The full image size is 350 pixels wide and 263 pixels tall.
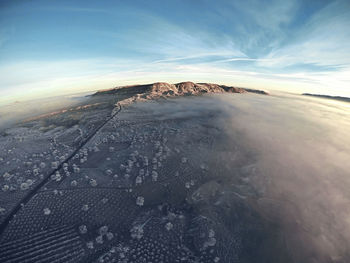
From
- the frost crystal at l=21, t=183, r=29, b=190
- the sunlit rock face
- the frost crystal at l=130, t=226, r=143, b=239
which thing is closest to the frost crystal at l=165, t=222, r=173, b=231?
the sunlit rock face

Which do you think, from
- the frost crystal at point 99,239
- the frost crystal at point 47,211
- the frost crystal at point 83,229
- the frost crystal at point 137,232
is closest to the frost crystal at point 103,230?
the frost crystal at point 99,239

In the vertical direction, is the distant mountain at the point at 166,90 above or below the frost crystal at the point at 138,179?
above

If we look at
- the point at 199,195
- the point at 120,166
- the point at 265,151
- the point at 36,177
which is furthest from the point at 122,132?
the point at 265,151

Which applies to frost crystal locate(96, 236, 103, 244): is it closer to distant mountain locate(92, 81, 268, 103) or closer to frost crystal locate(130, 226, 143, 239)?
frost crystal locate(130, 226, 143, 239)

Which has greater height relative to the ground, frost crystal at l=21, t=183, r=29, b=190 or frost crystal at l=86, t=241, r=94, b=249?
frost crystal at l=21, t=183, r=29, b=190

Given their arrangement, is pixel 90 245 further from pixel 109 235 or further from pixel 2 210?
pixel 2 210

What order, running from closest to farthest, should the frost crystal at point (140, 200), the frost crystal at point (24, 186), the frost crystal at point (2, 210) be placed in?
the frost crystal at point (2, 210), the frost crystal at point (140, 200), the frost crystal at point (24, 186)

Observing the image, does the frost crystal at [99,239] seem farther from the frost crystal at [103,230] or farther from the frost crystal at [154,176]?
the frost crystal at [154,176]

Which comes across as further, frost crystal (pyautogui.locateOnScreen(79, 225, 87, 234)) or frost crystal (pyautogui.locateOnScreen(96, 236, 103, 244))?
frost crystal (pyautogui.locateOnScreen(79, 225, 87, 234))

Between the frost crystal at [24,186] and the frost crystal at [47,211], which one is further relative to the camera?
the frost crystal at [24,186]
